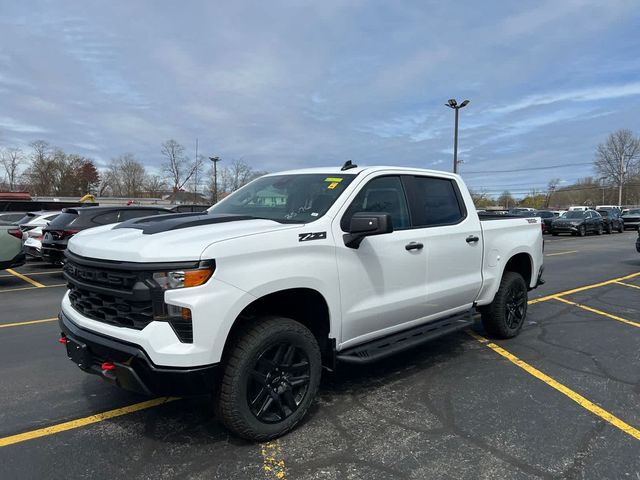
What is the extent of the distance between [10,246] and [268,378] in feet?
28.6

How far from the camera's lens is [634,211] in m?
39.4

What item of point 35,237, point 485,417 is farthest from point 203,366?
point 35,237

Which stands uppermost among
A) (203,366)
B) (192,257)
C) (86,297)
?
(192,257)

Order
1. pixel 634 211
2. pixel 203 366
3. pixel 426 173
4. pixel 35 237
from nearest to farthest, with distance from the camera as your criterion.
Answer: pixel 203 366, pixel 426 173, pixel 35 237, pixel 634 211

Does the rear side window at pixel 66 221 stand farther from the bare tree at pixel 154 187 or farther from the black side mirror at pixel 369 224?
the bare tree at pixel 154 187

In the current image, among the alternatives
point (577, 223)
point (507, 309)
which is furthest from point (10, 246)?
point (577, 223)

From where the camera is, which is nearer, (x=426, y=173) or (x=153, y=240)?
(x=153, y=240)

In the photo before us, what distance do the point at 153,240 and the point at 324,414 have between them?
1.87 m

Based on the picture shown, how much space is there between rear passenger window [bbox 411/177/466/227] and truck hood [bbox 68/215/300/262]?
5.02ft

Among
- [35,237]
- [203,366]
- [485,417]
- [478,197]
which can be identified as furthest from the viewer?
[478,197]

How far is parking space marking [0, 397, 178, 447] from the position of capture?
332 cm

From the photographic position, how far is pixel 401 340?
410 centimetres

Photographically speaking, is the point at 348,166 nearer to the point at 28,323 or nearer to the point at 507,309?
the point at 507,309

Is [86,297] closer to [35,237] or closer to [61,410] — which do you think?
[61,410]
